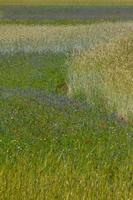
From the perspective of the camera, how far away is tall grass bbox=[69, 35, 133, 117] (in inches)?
590

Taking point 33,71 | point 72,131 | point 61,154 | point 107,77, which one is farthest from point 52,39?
point 61,154

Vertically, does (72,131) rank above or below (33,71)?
above

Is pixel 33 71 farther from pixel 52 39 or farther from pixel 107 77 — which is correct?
pixel 52 39

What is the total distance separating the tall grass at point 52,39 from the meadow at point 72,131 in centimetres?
589

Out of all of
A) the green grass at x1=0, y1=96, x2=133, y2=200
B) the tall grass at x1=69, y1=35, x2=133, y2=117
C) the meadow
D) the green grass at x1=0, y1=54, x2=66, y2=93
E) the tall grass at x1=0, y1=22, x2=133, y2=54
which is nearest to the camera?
the green grass at x1=0, y1=96, x2=133, y2=200

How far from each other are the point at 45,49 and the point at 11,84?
30.2ft

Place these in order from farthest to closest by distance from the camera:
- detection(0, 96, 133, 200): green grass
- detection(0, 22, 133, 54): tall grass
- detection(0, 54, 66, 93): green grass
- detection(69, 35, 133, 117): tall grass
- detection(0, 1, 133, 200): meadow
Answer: detection(0, 22, 133, 54): tall grass, detection(0, 54, 66, 93): green grass, detection(69, 35, 133, 117): tall grass, detection(0, 1, 133, 200): meadow, detection(0, 96, 133, 200): green grass

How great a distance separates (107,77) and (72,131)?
510cm

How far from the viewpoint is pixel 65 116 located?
13.1 meters

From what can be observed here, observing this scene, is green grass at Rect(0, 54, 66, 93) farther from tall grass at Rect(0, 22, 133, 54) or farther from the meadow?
tall grass at Rect(0, 22, 133, 54)

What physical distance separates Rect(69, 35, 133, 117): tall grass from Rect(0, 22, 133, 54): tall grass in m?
7.28

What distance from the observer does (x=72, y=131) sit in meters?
11.8

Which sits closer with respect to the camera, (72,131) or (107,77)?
(72,131)

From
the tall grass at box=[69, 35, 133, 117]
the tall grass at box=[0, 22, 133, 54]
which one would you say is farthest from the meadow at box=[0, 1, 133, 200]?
the tall grass at box=[0, 22, 133, 54]
